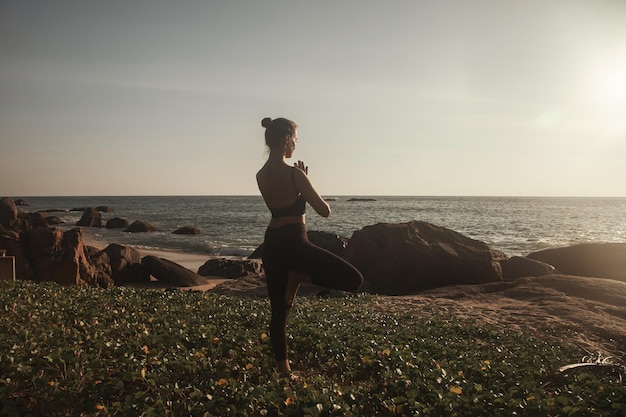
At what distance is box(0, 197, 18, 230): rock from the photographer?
102 ft

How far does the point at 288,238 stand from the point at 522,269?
17.1m

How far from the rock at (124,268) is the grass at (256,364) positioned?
35.7ft

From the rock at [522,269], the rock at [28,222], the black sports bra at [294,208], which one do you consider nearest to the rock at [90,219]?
the rock at [28,222]

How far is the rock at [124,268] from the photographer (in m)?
21.8

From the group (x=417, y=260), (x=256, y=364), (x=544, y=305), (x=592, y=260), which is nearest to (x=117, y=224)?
(x=417, y=260)

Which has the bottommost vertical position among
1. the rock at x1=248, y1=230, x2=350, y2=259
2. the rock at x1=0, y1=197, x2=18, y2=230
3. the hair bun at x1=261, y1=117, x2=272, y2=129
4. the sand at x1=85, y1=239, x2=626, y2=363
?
the sand at x1=85, y1=239, x2=626, y2=363

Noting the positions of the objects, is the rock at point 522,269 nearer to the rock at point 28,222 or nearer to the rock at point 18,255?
the rock at point 18,255

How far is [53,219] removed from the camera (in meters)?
65.2

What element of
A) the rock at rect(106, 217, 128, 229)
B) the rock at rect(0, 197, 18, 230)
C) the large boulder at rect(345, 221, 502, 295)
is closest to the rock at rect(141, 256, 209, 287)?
the large boulder at rect(345, 221, 502, 295)

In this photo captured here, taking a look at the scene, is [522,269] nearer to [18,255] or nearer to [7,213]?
[18,255]

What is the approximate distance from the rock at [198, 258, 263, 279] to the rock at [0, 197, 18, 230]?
14750 mm

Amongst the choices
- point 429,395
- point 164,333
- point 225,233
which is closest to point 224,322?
point 164,333

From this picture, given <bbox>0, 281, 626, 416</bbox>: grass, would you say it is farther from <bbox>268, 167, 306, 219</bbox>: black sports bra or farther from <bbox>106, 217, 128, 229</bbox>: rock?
<bbox>106, 217, 128, 229</bbox>: rock

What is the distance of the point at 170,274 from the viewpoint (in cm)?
2169
